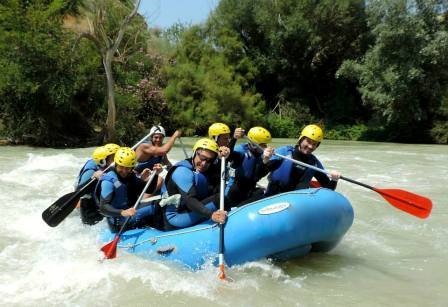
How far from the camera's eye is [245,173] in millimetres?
4824

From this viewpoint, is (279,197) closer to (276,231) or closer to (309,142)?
(276,231)

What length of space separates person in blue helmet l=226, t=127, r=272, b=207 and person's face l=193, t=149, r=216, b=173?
0.54 metres

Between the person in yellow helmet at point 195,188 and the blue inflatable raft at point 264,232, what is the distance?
0.11 meters

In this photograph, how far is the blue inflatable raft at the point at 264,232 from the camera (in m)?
4.00

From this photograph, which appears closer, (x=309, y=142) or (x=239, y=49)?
(x=309, y=142)

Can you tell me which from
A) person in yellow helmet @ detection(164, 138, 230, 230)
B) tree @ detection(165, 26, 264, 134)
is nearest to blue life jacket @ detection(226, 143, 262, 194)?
person in yellow helmet @ detection(164, 138, 230, 230)

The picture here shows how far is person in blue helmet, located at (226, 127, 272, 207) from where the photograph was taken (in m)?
4.78

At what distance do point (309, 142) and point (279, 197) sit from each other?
72 cm

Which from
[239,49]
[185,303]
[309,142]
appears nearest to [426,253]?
[309,142]

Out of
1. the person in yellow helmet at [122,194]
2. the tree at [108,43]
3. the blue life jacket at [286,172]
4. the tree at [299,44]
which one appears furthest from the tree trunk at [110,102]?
the blue life jacket at [286,172]

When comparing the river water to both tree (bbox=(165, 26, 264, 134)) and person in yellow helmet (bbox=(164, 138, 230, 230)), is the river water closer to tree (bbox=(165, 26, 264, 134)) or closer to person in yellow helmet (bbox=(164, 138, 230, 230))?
person in yellow helmet (bbox=(164, 138, 230, 230))

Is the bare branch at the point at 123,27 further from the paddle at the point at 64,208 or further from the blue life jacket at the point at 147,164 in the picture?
the paddle at the point at 64,208

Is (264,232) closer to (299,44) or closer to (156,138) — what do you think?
(156,138)

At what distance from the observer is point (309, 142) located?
460 centimetres
